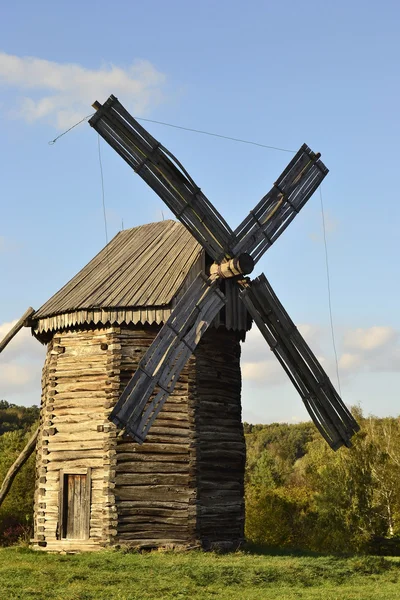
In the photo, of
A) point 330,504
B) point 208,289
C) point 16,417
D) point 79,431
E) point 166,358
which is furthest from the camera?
point 16,417

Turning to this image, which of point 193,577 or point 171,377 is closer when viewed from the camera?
point 193,577

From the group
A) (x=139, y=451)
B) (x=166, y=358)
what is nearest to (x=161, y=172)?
(x=166, y=358)

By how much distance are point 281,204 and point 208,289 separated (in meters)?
3.35

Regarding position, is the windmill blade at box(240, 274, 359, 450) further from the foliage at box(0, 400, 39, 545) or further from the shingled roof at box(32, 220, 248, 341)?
the foliage at box(0, 400, 39, 545)

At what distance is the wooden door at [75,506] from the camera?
65.4 ft

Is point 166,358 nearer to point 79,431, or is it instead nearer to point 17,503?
point 79,431

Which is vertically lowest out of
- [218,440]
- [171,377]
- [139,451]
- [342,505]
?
[342,505]

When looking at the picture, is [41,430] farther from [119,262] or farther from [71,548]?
[119,262]

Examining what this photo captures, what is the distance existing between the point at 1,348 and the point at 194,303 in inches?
271

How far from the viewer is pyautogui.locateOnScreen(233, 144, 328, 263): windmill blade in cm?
1950

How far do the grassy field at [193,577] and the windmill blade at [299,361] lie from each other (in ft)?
10.7

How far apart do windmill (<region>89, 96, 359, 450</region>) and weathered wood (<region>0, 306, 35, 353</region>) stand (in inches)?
197

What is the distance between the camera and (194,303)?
60.3 feet

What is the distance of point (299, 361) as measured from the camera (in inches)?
775
